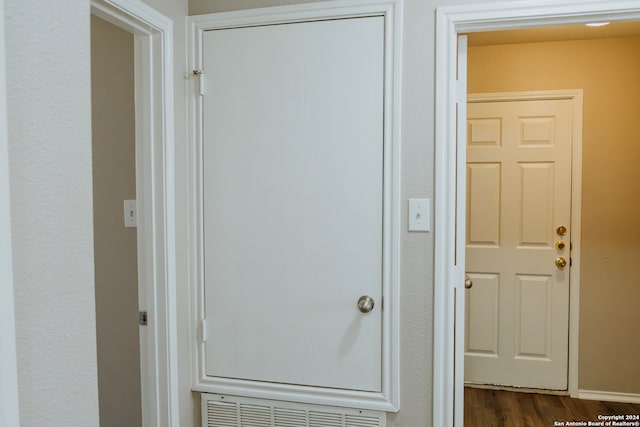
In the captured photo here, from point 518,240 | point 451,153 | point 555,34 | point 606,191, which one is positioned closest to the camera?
point 451,153

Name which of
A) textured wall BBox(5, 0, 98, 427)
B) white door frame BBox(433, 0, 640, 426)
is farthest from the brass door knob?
textured wall BBox(5, 0, 98, 427)

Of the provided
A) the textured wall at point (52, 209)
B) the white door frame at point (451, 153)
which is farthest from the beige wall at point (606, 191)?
the textured wall at point (52, 209)

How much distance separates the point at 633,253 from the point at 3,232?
3422 mm

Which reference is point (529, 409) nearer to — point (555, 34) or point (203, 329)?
point (203, 329)

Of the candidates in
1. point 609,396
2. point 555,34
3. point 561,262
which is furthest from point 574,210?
point 609,396

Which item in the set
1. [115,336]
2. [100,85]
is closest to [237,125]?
[100,85]

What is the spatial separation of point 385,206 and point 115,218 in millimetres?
1217

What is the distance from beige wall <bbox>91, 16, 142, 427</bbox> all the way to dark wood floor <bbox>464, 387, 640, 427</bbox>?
2.03 m

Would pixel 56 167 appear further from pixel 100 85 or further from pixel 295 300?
pixel 100 85

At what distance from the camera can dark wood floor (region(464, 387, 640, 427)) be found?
8.92 feet

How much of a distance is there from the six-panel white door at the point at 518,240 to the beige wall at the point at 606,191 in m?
0.13

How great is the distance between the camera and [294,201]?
5.75ft

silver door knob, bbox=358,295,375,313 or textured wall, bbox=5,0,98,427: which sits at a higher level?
textured wall, bbox=5,0,98,427

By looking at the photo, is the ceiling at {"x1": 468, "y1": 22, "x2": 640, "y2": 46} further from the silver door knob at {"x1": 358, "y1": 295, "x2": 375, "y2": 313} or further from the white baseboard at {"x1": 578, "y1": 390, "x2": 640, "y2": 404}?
the white baseboard at {"x1": 578, "y1": 390, "x2": 640, "y2": 404}
